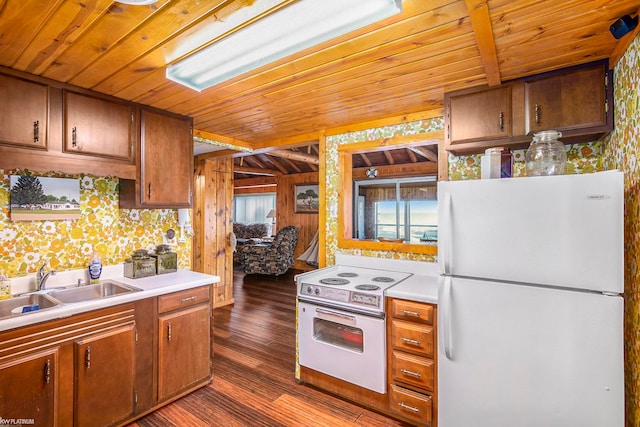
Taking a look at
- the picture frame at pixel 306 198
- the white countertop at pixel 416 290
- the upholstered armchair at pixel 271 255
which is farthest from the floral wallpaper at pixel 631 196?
the picture frame at pixel 306 198

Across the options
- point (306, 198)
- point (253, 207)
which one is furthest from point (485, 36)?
point (253, 207)

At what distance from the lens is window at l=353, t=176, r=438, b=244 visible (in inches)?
283

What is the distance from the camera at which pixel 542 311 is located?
1.53 metres

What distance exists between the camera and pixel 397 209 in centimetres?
758

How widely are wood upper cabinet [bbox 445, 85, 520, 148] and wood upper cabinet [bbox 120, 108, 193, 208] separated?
2.23 m

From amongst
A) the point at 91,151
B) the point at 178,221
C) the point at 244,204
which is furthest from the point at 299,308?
the point at 244,204

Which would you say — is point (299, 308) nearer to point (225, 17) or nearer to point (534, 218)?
point (534, 218)

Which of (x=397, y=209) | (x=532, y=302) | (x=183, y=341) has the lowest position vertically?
(x=183, y=341)

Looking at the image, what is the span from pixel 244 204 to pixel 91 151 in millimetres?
8925

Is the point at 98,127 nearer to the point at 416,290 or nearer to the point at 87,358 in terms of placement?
the point at 87,358

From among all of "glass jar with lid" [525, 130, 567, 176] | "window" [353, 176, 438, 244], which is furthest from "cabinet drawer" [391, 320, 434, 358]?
"window" [353, 176, 438, 244]

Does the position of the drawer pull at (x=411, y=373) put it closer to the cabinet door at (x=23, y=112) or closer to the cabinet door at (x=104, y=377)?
the cabinet door at (x=104, y=377)

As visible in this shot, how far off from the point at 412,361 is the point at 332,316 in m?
0.63

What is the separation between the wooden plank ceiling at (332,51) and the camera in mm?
1348
